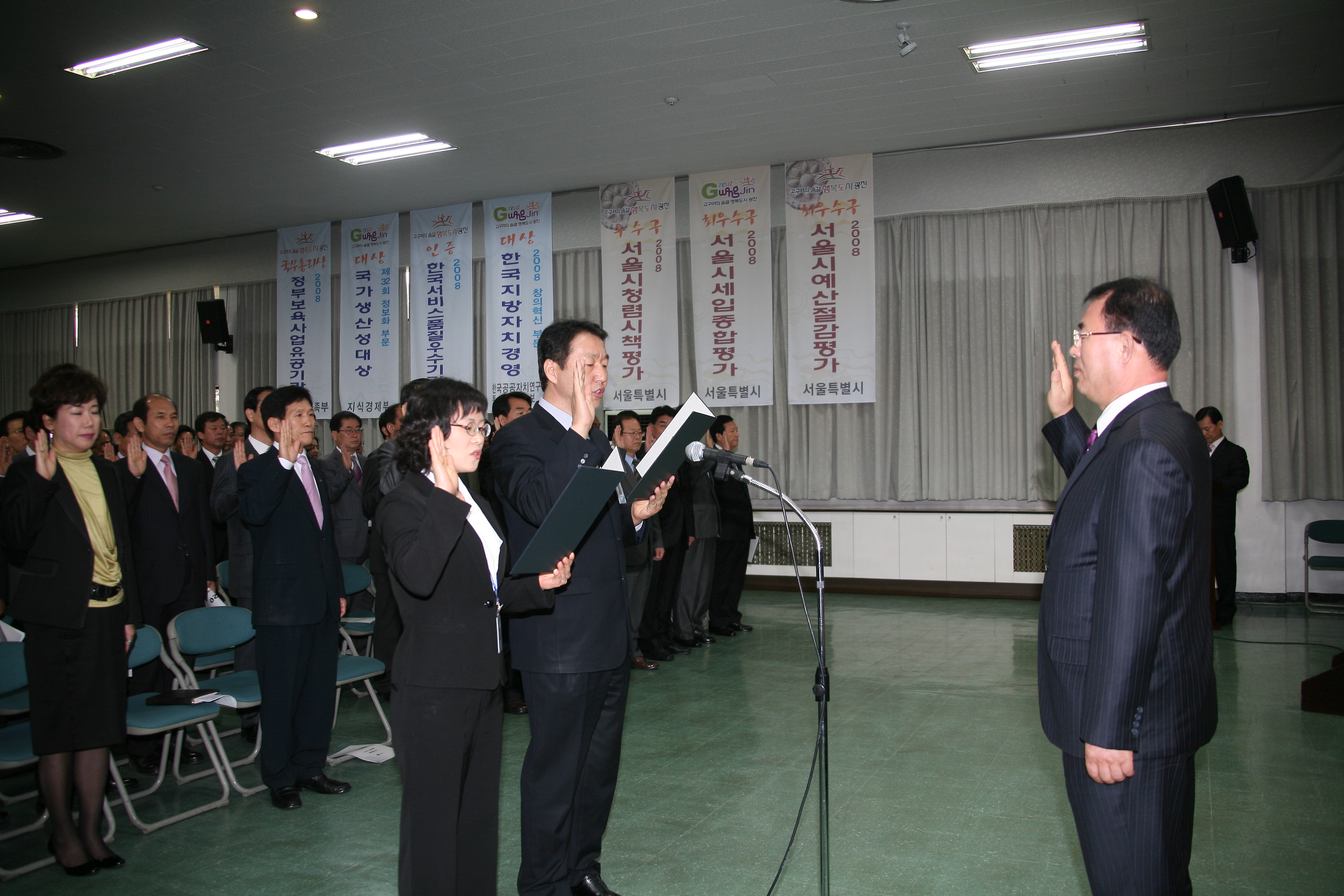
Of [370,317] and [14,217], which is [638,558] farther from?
[14,217]

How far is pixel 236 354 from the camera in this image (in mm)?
11406

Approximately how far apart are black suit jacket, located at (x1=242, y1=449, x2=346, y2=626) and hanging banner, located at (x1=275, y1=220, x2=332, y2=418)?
7148 millimetres

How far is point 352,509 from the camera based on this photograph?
5805 millimetres

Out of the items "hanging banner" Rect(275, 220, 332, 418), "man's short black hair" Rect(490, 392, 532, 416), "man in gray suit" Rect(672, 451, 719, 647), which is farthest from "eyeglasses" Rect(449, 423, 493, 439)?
"hanging banner" Rect(275, 220, 332, 418)

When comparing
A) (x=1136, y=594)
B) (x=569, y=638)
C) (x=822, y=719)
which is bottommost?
(x=822, y=719)

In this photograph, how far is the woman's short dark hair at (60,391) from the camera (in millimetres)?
3020

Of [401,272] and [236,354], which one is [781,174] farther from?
[236,354]

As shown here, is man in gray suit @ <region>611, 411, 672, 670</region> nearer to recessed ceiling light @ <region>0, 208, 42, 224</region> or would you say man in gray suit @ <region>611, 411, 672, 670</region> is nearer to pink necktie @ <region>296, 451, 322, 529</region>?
pink necktie @ <region>296, 451, 322, 529</region>

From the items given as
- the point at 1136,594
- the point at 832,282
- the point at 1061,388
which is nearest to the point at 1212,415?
the point at 832,282

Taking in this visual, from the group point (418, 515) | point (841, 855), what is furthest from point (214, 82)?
point (841, 855)

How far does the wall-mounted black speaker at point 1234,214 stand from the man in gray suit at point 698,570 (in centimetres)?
453

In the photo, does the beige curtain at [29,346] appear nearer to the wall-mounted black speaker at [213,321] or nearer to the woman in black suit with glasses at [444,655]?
the wall-mounted black speaker at [213,321]

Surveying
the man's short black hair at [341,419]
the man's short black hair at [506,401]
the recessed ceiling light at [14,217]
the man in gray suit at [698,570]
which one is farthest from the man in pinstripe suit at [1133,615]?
the recessed ceiling light at [14,217]

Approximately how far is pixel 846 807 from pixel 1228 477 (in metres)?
5.26
